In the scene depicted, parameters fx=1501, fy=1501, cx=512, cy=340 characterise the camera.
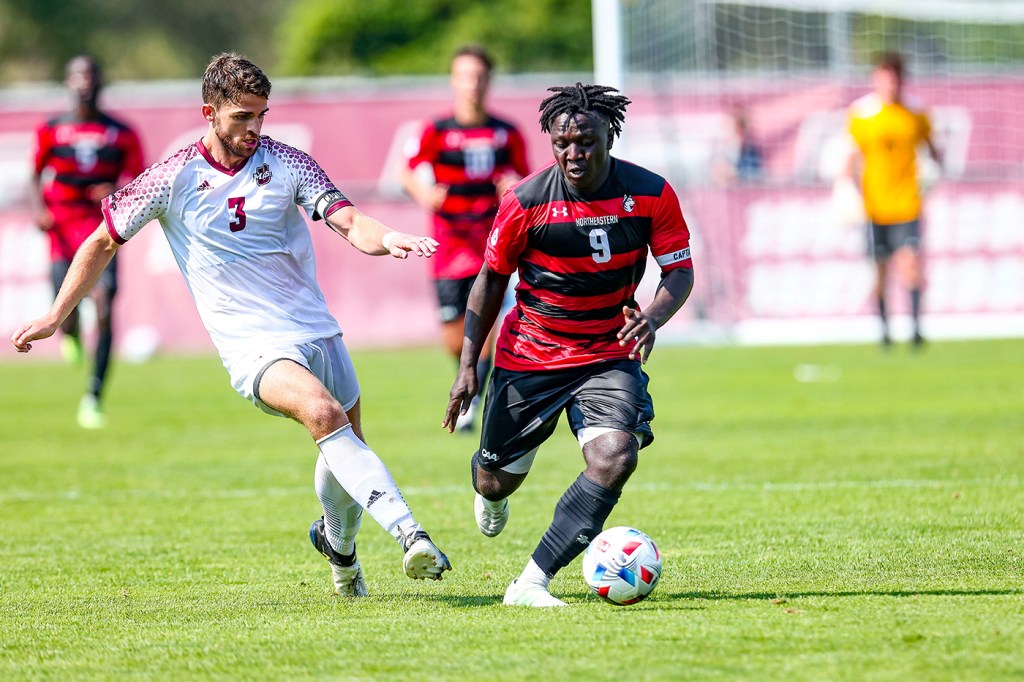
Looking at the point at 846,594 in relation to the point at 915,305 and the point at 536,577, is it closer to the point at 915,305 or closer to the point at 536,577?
the point at 536,577

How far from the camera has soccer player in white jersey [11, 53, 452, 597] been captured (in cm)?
592

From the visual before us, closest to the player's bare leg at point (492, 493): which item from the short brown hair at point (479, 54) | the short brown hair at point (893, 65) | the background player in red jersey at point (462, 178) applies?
the background player in red jersey at point (462, 178)

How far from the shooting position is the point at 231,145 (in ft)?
19.8

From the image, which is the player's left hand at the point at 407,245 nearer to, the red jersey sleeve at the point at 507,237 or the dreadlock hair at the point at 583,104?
the red jersey sleeve at the point at 507,237

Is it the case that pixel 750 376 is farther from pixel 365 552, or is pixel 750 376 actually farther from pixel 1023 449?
pixel 365 552

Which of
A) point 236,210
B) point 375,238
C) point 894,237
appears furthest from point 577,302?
point 894,237

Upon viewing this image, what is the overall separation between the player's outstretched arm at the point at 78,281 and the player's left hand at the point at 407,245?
3.93 feet

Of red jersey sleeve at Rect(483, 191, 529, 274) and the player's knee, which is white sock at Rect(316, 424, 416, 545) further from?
red jersey sleeve at Rect(483, 191, 529, 274)

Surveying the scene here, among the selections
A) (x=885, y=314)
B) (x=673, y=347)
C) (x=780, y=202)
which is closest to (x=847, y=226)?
(x=780, y=202)

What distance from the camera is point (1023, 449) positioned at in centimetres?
1004

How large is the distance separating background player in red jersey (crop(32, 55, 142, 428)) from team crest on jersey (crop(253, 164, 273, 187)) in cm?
713

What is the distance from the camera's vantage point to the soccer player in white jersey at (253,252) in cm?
592

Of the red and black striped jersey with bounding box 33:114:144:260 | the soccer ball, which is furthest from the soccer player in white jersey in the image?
the red and black striped jersey with bounding box 33:114:144:260

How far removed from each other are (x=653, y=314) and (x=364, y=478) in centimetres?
127
